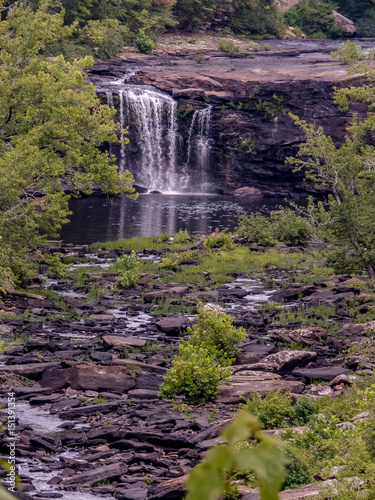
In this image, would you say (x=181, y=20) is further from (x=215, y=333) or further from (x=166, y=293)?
(x=215, y=333)

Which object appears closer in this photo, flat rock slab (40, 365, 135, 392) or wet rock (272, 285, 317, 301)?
flat rock slab (40, 365, 135, 392)

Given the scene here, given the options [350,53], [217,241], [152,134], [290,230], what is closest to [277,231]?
[290,230]

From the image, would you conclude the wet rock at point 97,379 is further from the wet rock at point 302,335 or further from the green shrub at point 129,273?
the green shrub at point 129,273

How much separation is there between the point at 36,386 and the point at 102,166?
1368 cm

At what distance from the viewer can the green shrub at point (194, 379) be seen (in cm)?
980

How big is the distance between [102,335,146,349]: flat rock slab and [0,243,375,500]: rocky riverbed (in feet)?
0.09

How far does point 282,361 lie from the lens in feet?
38.7

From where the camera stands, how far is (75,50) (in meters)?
57.1

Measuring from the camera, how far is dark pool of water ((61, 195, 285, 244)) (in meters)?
34.4

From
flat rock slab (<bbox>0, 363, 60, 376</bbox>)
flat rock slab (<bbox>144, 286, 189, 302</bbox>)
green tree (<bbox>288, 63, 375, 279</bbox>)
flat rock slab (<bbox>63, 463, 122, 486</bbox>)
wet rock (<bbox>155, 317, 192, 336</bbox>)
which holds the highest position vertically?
green tree (<bbox>288, 63, 375, 279</bbox>)

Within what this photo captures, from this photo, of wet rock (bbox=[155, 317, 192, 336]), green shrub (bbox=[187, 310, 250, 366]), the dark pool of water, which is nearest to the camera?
green shrub (bbox=[187, 310, 250, 366])

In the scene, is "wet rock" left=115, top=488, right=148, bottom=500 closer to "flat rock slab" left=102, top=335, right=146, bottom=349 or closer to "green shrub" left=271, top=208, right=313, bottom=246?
"flat rock slab" left=102, top=335, right=146, bottom=349

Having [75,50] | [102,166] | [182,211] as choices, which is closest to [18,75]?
[102,166]

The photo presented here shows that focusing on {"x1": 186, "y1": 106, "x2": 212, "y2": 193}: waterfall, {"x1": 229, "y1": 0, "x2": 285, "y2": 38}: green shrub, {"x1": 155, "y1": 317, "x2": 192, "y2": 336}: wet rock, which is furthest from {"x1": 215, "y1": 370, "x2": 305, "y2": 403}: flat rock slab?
{"x1": 229, "y1": 0, "x2": 285, "y2": 38}: green shrub
